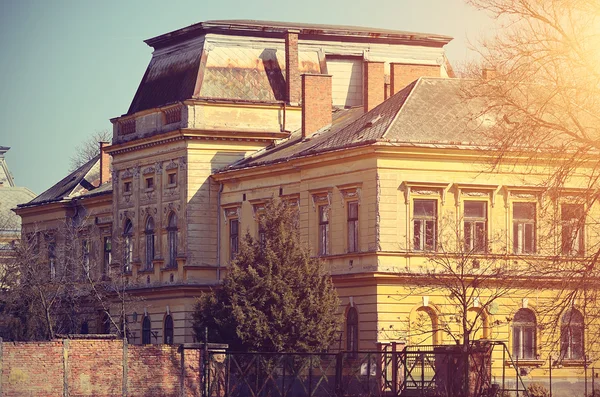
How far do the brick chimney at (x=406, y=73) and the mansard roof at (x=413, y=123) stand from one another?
264 centimetres

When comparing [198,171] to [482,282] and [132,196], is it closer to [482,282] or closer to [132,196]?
[132,196]

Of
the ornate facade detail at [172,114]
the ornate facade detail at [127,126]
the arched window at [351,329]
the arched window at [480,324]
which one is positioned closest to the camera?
the arched window at [480,324]

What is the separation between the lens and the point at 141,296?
73438mm

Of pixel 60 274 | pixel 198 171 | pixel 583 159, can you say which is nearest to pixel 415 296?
pixel 198 171

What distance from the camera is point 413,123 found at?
6028 centimetres

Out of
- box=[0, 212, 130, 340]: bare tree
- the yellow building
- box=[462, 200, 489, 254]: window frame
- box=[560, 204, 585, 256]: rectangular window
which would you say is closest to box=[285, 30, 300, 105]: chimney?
the yellow building

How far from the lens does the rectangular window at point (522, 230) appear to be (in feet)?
199

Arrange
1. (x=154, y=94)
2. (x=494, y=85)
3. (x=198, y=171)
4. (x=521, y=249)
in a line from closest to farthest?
1. (x=494, y=85)
2. (x=521, y=249)
3. (x=198, y=171)
4. (x=154, y=94)

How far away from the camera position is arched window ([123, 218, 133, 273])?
75781 mm

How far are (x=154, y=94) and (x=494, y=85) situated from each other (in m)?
37.5

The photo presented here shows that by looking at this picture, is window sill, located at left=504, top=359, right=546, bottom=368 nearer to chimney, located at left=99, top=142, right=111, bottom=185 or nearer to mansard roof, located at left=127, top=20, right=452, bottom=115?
mansard roof, located at left=127, top=20, right=452, bottom=115

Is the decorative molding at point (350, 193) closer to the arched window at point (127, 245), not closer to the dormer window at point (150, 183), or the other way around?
the dormer window at point (150, 183)

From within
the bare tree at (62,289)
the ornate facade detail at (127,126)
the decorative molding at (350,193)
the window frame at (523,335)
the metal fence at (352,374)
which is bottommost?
the metal fence at (352,374)

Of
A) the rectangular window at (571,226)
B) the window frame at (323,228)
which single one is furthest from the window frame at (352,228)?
the rectangular window at (571,226)
